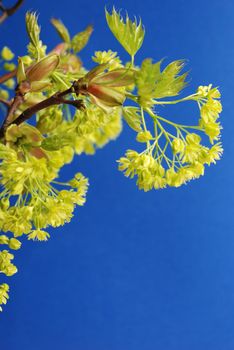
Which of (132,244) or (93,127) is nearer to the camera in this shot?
(93,127)

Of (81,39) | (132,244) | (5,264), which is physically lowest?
(5,264)

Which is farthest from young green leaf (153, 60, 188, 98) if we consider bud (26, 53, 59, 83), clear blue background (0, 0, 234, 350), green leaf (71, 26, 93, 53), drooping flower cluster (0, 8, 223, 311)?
clear blue background (0, 0, 234, 350)

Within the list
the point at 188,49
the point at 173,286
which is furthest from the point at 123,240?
the point at 188,49

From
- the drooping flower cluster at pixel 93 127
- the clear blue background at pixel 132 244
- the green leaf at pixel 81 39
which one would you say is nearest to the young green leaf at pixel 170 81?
the drooping flower cluster at pixel 93 127

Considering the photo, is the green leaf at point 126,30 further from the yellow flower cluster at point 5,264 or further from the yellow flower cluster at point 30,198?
the yellow flower cluster at point 5,264

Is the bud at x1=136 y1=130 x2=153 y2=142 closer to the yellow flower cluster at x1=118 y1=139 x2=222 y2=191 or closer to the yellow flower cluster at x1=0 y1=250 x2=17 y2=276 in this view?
the yellow flower cluster at x1=118 y1=139 x2=222 y2=191

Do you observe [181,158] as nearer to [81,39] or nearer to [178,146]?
[178,146]

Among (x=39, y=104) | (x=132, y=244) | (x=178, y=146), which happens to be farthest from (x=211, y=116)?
(x=132, y=244)
